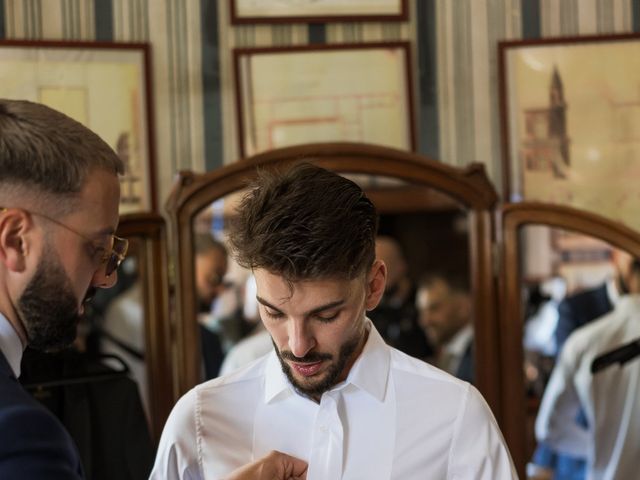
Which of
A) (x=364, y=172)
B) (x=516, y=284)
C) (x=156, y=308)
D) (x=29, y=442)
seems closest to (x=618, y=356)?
Result: (x=516, y=284)

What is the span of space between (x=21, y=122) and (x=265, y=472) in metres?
0.74

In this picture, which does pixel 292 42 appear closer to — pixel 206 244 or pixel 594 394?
pixel 206 244

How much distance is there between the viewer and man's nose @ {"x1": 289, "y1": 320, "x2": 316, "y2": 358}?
1855 mm

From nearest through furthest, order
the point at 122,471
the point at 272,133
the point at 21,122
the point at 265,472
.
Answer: the point at 21,122 → the point at 265,472 → the point at 122,471 → the point at 272,133

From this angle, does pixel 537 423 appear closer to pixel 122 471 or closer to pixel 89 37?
pixel 122 471

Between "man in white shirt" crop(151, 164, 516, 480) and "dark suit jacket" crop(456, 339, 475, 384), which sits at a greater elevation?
"man in white shirt" crop(151, 164, 516, 480)

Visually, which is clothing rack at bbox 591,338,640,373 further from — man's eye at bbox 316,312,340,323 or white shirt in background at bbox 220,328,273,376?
man's eye at bbox 316,312,340,323

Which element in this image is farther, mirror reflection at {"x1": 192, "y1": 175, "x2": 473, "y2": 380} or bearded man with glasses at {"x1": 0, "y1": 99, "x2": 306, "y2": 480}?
mirror reflection at {"x1": 192, "y1": 175, "x2": 473, "y2": 380}

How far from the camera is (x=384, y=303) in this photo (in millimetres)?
2996

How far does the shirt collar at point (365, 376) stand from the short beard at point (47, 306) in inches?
22.5

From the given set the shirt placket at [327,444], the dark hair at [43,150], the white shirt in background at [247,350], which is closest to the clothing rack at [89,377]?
the white shirt in background at [247,350]

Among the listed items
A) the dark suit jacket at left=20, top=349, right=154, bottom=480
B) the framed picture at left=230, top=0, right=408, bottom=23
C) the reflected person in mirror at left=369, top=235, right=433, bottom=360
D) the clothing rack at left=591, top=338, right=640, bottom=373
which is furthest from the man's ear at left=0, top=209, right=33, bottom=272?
the clothing rack at left=591, top=338, right=640, bottom=373

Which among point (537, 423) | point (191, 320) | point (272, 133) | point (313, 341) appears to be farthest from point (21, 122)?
point (537, 423)

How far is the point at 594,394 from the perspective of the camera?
2984 mm
